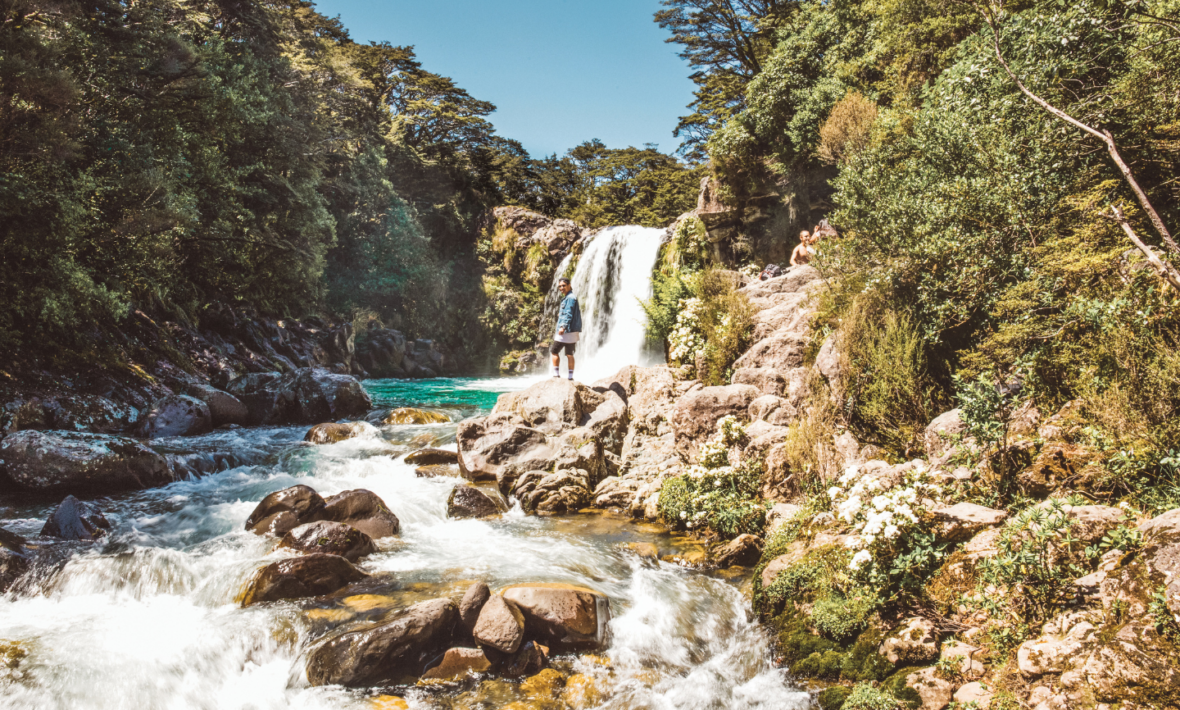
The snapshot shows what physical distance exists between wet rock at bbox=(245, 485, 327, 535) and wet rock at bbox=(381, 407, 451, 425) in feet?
18.6

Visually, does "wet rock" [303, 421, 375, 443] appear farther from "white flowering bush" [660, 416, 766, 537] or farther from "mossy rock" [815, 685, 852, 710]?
"mossy rock" [815, 685, 852, 710]

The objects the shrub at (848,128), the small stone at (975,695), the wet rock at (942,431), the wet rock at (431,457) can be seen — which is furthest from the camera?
the shrub at (848,128)

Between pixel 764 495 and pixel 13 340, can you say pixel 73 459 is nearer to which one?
pixel 13 340

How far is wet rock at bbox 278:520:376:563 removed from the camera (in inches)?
236

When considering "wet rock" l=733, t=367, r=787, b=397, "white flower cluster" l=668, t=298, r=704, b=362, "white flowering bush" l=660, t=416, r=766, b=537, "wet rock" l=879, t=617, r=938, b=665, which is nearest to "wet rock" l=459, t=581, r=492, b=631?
"white flowering bush" l=660, t=416, r=766, b=537

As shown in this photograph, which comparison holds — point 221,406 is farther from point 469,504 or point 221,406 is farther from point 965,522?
point 965,522

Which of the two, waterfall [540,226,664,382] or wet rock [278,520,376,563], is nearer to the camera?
wet rock [278,520,376,563]

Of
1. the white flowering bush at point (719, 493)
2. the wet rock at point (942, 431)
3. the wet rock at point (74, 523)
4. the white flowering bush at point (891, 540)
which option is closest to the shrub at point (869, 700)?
the white flowering bush at point (891, 540)

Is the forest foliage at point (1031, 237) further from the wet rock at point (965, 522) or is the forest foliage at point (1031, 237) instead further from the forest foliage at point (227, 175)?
the forest foliage at point (227, 175)

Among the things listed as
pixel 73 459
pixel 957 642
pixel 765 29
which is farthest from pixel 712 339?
pixel 765 29

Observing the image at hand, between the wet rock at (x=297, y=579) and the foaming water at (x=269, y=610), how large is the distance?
15 cm

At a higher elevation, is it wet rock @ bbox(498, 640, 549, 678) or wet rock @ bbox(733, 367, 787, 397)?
wet rock @ bbox(733, 367, 787, 397)

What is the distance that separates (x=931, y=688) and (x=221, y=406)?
13235 millimetres

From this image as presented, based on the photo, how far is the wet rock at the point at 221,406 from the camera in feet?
38.6
